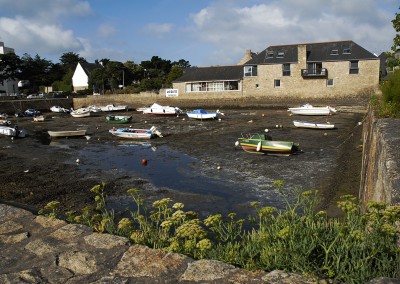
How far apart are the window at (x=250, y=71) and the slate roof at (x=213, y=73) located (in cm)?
135

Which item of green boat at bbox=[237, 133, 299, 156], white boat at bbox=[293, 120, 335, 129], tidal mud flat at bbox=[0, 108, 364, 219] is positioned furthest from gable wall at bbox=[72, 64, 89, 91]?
green boat at bbox=[237, 133, 299, 156]

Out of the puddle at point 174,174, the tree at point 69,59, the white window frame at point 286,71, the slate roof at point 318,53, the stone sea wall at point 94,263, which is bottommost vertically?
the puddle at point 174,174

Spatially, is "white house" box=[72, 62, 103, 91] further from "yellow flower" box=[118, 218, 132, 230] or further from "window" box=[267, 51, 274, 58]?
"yellow flower" box=[118, 218, 132, 230]

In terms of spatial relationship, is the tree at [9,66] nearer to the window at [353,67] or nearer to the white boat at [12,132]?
the white boat at [12,132]

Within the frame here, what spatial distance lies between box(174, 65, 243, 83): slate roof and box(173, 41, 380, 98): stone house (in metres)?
0.19

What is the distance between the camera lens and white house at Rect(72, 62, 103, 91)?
280 feet

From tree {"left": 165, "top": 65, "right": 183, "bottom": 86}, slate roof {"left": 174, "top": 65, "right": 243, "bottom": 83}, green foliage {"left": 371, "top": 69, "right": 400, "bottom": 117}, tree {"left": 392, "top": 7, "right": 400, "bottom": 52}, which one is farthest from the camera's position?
tree {"left": 165, "top": 65, "right": 183, "bottom": 86}

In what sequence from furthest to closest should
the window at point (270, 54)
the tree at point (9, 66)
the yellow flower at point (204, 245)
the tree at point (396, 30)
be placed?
the tree at point (9, 66), the window at point (270, 54), the tree at point (396, 30), the yellow flower at point (204, 245)

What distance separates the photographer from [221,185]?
51.5 ft

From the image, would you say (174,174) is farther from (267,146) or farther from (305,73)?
(305,73)

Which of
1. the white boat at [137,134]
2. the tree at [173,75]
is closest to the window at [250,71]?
the tree at [173,75]

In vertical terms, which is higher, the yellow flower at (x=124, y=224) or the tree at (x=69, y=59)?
the tree at (x=69, y=59)

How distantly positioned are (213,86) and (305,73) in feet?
51.5

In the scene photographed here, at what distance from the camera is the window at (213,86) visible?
194ft
